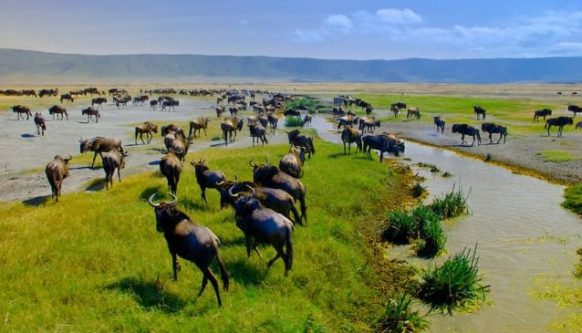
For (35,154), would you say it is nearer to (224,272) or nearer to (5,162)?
(5,162)

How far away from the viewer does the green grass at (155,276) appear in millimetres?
8891

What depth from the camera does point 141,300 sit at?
938cm

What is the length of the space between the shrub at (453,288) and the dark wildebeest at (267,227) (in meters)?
3.77

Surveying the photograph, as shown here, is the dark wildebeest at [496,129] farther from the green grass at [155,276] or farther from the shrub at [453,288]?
the shrub at [453,288]

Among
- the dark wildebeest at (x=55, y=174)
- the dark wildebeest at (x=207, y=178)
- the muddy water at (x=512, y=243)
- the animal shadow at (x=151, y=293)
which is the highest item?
the dark wildebeest at (x=207, y=178)

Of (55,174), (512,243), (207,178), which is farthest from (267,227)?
(55,174)

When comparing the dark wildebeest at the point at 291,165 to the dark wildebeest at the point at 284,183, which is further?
the dark wildebeest at the point at 291,165

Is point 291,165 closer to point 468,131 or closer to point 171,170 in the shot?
point 171,170

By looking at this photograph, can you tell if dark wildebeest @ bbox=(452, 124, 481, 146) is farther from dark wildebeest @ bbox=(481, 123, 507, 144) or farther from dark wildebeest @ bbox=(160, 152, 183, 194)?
dark wildebeest @ bbox=(160, 152, 183, 194)

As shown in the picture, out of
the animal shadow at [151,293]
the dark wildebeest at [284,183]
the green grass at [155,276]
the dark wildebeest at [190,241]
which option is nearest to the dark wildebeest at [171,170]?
the green grass at [155,276]

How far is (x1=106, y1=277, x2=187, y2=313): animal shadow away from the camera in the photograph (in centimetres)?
927

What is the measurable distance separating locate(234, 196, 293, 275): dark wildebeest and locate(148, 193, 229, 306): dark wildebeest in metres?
1.43

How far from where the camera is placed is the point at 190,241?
950cm

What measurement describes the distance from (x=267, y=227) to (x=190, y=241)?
2022 mm
